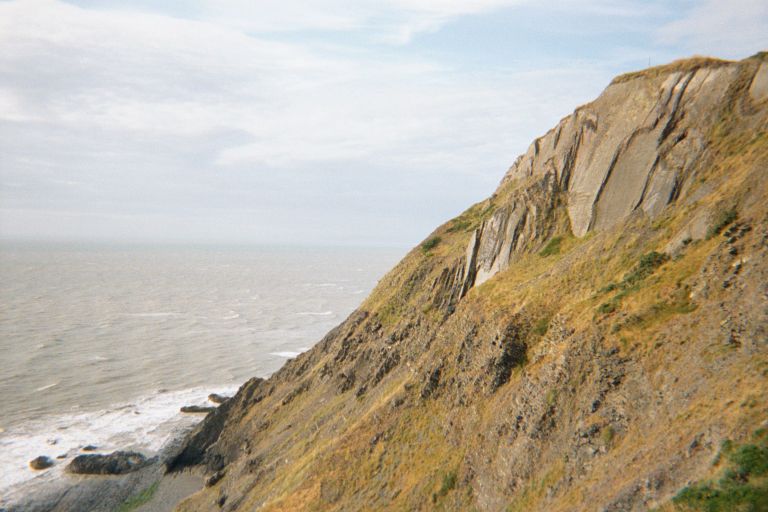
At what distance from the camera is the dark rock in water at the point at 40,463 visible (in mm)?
48531

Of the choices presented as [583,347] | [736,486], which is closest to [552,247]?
[583,347]

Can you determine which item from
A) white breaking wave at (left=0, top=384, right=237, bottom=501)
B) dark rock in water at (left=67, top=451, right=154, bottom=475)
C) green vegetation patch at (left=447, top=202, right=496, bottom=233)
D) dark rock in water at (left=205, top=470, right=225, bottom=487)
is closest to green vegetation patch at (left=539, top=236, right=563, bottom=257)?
green vegetation patch at (left=447, top=202, right=496, bottom=233)

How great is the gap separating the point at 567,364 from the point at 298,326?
9588cm

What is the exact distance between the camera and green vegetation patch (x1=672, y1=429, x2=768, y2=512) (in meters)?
12.4

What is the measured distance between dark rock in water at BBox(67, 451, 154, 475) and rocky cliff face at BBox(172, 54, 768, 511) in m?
10.2

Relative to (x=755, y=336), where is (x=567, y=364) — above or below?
below

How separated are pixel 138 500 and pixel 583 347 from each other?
41.8 meters

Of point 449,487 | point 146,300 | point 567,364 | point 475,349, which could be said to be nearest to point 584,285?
point 567,364

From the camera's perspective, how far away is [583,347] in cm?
2242

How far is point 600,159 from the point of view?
3244 cm

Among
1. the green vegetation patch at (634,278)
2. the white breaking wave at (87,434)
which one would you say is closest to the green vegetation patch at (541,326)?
the green vegetation patch at (634,278)

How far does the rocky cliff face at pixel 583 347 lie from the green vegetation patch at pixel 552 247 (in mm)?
243

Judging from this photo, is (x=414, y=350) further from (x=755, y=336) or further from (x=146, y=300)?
(x=146, y=300)

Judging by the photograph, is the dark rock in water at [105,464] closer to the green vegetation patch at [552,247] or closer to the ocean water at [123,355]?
the ocean water at [123,355]
